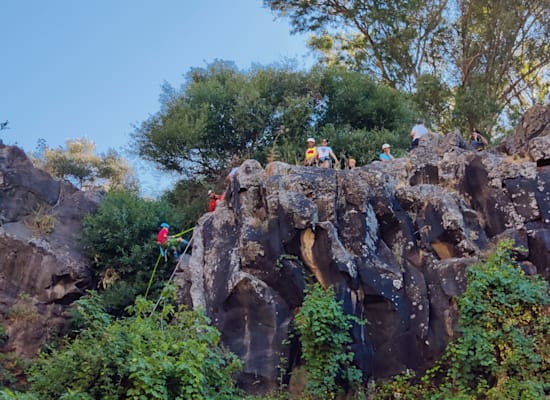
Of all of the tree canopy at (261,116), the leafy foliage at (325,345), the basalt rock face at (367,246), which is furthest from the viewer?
the tree canopy at (261,116)

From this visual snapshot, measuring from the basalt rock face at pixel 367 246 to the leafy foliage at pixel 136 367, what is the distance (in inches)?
71.4

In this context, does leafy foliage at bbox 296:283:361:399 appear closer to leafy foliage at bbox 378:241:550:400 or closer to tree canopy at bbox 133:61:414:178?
leafy foliage at bbox 378:241:550:400

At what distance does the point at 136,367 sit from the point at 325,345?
12.1 ft

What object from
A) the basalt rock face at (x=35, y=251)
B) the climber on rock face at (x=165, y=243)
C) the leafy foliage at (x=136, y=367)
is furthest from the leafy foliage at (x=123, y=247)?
the leafy foliage at (x=136, y=367)

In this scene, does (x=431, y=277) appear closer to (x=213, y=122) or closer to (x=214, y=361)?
(x=214, y=361)

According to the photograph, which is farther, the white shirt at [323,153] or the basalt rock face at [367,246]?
the white shirt at [323,153]

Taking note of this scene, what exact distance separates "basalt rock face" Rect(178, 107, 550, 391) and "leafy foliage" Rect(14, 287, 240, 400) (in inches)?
71.4

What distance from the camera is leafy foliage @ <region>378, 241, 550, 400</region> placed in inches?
420

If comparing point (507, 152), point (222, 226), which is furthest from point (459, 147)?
point (222, 226)

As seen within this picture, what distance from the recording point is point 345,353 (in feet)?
38.0

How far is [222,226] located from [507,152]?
6856mm

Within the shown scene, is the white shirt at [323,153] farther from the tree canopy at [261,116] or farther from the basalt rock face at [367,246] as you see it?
the tree canopy at [261,116]

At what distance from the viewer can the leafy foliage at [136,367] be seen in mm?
9305

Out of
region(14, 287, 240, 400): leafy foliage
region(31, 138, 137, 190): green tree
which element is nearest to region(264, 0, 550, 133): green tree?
region(31, 138, 137, 190): green tree
